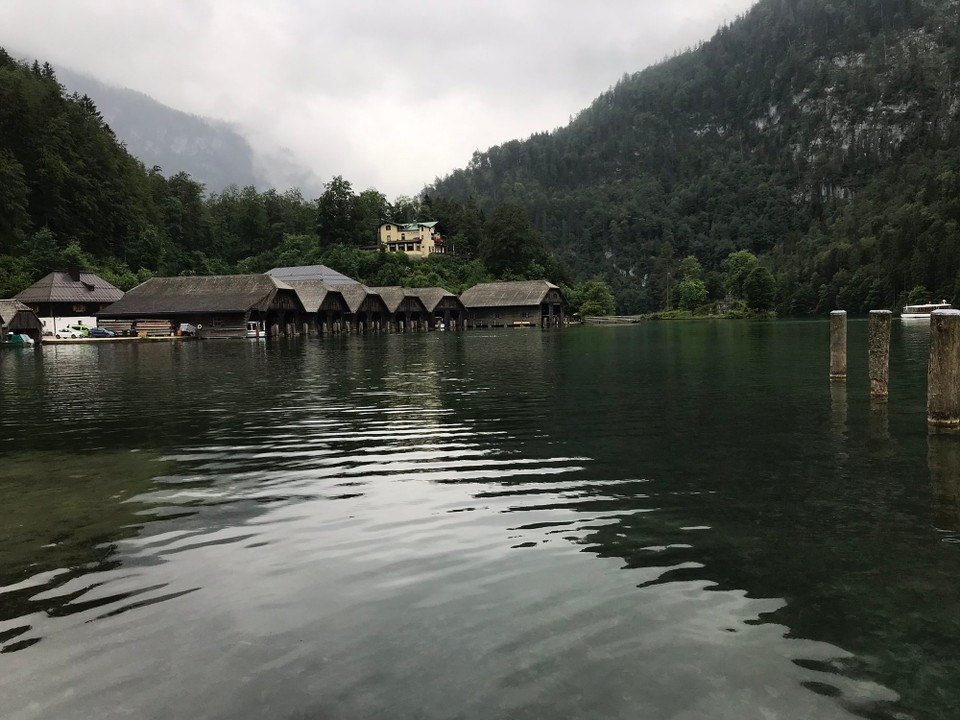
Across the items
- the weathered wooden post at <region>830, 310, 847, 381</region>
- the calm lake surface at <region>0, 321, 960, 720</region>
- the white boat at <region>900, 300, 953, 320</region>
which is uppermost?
the white boat at <region>900, 300, 953, 320</region>

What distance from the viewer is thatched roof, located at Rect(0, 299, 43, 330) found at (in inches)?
2594

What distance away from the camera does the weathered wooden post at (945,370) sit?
13.0m

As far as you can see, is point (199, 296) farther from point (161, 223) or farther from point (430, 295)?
point (161, 223)

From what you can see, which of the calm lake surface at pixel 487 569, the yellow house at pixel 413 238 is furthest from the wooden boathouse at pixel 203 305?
the yellow house at pixel 413 238

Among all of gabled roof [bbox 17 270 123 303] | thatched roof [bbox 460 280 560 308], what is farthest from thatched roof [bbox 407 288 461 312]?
gabled roof [bbox 17 270 123 303]

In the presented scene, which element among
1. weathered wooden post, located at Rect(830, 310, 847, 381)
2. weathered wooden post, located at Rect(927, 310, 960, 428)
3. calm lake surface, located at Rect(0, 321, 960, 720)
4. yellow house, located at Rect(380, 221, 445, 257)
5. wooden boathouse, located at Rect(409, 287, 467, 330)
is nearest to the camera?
calm lake surface, located at Rect(0, 321, 960, 720)

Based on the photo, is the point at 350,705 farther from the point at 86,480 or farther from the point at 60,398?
the point at 60,398

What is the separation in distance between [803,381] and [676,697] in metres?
20.0

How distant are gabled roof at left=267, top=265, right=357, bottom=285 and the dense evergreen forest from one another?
9538mm

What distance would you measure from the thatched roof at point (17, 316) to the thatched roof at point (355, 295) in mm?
29764

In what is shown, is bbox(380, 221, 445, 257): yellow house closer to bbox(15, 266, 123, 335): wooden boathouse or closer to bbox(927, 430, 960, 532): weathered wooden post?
bbox(15, 266, 123, 335): wooden boathouse

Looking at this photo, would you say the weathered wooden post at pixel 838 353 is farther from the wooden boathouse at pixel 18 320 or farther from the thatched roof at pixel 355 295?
the wooden boathouse at pixel 18 320

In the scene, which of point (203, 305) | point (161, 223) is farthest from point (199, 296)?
point (161, 223)

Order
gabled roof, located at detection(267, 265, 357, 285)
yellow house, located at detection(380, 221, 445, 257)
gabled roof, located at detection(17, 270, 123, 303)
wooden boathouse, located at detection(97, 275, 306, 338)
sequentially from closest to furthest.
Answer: wooden boathouse, located at detection(97, 275, 306, 338) < gabled roof, located at detection(17, 270, 123, 303) < gabled roof, located at detection(267, 265, 357, 285) < yellow house, located at detection(380, 221, 445, 257)
